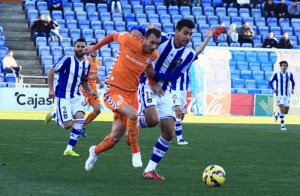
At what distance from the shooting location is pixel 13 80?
81.4ft

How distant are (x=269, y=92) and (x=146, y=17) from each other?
7.01 metres

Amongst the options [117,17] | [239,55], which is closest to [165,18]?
[117,17]

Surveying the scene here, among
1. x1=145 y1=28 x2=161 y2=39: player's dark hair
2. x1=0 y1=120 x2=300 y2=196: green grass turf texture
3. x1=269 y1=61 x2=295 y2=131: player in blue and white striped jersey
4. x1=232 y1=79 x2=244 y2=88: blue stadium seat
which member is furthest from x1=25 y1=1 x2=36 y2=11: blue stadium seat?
x1=145 y1=28 x2=161 y2=39: player's dark hair

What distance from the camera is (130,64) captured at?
7.53 meters

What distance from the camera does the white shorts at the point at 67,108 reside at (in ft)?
33.8

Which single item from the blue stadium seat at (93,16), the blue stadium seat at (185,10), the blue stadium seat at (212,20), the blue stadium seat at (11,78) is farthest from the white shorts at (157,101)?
the blue stadium seat at (185,10)

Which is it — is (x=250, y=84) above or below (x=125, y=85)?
below

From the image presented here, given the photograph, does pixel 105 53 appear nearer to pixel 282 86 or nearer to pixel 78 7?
pixel 78 7

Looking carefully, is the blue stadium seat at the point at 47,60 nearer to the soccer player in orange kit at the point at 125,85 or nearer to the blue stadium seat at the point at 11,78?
the blue stadium seat at the point at 11,78

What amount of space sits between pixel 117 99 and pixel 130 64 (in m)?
0.45

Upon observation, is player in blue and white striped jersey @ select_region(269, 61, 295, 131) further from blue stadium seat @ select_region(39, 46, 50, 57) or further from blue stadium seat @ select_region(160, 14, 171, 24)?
blue stadium seat @ select_region(160, 14, 171, 24)

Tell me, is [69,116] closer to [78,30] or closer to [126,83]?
[126,83]

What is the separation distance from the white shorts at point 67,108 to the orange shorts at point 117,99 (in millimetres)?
2763

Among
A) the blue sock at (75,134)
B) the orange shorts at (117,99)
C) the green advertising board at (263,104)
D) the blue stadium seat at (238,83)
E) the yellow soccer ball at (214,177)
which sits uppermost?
the orange shorts at (117,99)
